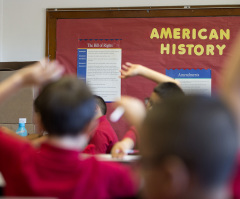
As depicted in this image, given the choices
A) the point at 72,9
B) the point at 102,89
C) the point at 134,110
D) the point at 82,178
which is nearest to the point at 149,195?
the point at 82,178

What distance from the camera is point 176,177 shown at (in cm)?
49

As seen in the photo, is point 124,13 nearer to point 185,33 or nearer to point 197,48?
point 185,33

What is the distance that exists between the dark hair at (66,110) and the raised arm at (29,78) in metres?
0.05

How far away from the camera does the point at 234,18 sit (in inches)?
139

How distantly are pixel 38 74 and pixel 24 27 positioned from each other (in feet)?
9.87

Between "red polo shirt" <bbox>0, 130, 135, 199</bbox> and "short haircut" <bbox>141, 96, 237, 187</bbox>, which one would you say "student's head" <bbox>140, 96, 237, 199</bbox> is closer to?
"short haircut" <bbox>141, 96, 237, 187</bbox>

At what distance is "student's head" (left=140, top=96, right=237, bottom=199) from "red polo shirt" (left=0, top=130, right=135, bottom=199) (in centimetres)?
41

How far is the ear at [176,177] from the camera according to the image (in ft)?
1.61

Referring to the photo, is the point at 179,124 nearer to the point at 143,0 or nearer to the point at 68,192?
the point at 68,192

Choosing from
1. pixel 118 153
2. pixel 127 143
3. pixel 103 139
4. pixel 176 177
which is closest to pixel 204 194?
pixel 176 177

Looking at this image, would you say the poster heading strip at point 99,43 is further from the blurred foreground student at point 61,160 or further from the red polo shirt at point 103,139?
the blurred foreground student at point 61,160

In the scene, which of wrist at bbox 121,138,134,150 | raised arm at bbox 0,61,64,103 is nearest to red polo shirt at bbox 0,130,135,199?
raised arm at bbox 0,61,64,103

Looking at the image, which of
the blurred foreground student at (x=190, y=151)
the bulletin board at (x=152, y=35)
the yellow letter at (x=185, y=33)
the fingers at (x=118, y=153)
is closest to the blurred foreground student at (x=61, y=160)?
the blurred foreground student at (x=190, y=151)

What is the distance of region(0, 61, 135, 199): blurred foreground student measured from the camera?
914 mm
